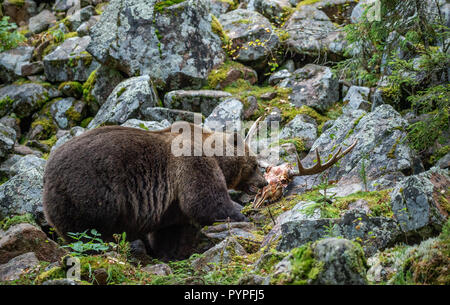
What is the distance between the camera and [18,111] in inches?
524

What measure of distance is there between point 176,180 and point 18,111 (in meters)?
8.95

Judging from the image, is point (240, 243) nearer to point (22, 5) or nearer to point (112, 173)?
point (112, 173)

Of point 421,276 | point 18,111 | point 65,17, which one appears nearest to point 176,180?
point 421,276

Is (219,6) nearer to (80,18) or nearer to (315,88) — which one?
(80,18)

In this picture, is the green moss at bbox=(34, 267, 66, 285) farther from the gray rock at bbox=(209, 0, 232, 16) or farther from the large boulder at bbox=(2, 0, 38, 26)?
the large boulder at bbox=(2, 0, 38, 26)

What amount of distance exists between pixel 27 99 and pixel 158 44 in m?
4.69

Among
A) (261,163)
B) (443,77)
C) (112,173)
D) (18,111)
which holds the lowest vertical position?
(18,111)

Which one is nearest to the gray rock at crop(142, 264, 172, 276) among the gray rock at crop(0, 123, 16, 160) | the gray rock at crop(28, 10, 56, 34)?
the gray rock at crop(0, 123, 16, 160)

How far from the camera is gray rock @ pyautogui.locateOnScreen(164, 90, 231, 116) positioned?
10.9 meters

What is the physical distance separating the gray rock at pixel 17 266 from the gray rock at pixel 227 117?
5434mm

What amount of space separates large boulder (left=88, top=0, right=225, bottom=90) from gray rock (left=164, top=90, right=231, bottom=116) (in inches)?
32.4

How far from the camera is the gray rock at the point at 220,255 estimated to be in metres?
4.89

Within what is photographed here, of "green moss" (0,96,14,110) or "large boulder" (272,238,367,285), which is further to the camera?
"green moss" (0,96,14,110)

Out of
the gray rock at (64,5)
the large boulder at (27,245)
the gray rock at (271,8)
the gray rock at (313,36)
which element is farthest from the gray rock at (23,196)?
the gray rock at (64,5)
